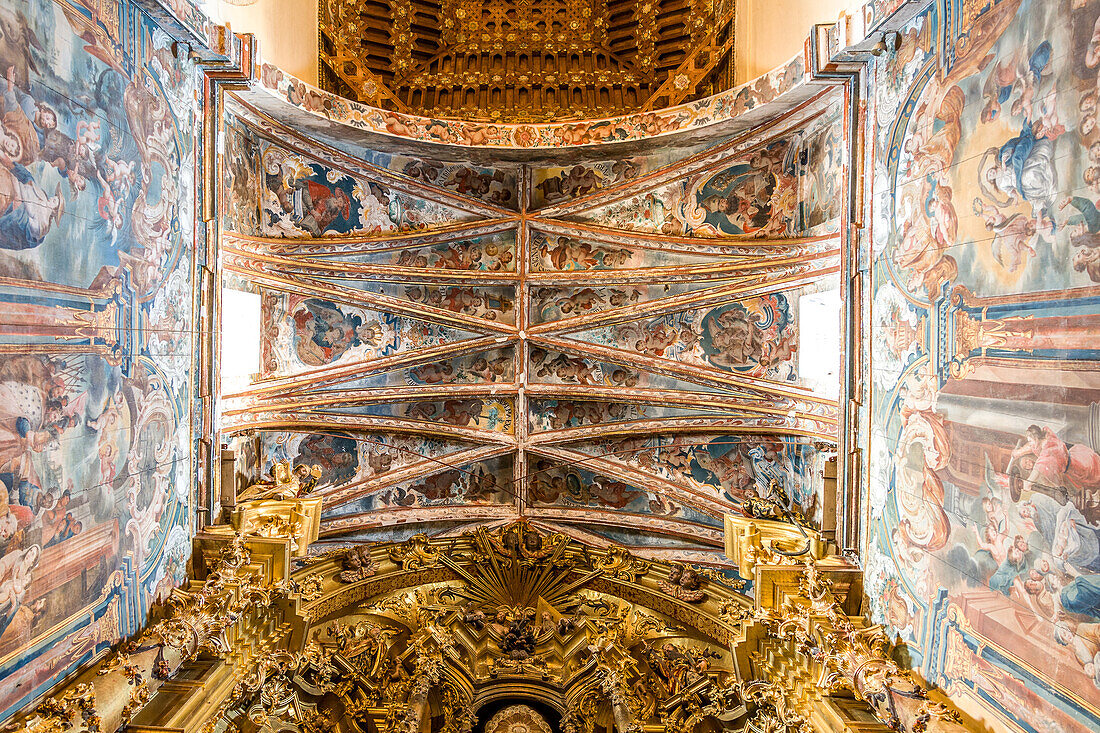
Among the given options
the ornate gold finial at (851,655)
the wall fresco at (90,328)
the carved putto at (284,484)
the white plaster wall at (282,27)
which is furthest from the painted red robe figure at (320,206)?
the ornate gold finial at (851,655)

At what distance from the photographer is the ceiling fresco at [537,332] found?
8859 millimetres

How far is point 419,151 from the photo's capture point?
368 inches

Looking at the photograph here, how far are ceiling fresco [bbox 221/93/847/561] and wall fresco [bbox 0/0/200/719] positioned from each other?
5.15ft

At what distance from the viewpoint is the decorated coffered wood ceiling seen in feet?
34.0


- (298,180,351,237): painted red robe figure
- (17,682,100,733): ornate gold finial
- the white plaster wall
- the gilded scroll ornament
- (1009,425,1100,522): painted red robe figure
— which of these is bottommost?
the gilded scroll ornament

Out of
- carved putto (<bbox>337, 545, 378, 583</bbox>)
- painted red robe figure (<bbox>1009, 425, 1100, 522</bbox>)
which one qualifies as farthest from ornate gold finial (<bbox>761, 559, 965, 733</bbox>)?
carved putto (<bbox>337, 545, 378, 583</bbox>)

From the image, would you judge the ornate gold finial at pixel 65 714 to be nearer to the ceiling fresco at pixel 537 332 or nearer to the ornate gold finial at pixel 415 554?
the ceiling fresco at pixel 537 332

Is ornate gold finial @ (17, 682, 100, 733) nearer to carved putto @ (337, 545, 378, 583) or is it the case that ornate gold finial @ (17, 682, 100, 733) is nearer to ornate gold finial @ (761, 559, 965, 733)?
carved putto @ (337, 545, 378, 583)

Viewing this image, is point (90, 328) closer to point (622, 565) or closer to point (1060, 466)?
point (622, 565)

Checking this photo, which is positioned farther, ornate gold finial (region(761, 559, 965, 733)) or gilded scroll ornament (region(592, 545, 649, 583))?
gilded scroll ornament (region(592, 545, 649, 583))

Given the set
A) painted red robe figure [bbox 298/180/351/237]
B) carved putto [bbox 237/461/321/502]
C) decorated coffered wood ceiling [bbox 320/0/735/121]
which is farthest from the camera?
decorated coffered wood ceiling [bbox 320/0/735/121]

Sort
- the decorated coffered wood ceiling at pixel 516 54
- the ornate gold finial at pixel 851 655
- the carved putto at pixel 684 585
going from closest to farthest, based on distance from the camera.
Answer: the ornate gold finial at pixel 851 655 → the carved putto at pixel 684 585 → the decorated coffered wood ceiling at pixel 516 54

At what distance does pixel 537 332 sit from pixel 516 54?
17.1 ft

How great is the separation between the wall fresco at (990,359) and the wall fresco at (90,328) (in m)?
8.05
